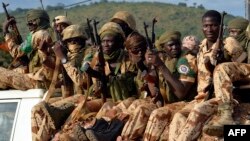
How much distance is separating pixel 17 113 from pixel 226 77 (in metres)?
2.24

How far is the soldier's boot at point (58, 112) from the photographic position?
25.5 feet

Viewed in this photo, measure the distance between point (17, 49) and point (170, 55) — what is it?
2.57 metres

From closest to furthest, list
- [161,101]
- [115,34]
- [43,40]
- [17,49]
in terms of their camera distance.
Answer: [161,101], [115,34], [43,40], [17,49]

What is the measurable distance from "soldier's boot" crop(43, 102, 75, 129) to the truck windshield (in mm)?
357

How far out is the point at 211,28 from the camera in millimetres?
7633

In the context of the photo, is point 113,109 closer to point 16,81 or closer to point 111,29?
point 111,29

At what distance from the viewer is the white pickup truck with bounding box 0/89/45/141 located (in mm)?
7742

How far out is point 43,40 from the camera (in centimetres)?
945

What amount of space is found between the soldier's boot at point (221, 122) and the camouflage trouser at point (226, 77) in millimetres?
109

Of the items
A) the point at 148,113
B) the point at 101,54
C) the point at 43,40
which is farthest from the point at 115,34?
the point at 148,113

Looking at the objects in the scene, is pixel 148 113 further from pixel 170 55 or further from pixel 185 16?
pixel 185 16

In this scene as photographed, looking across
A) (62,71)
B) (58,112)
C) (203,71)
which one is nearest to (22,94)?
(58,112)

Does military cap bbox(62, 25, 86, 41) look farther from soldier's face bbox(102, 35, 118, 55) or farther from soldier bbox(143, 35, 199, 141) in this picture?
soldier bbox(143, 35, 199, 141)

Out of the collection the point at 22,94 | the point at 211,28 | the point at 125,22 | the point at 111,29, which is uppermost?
the point at 211,28
